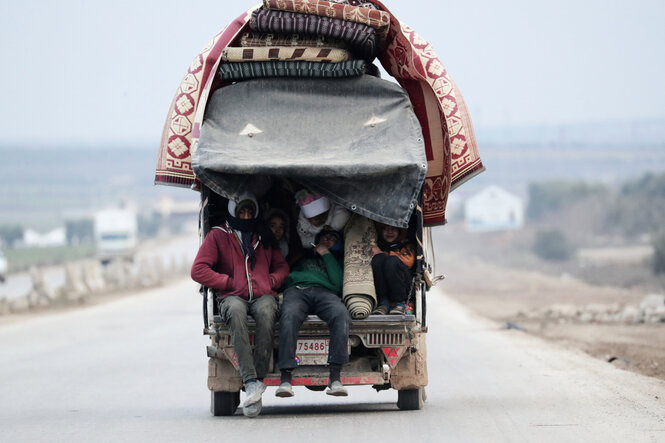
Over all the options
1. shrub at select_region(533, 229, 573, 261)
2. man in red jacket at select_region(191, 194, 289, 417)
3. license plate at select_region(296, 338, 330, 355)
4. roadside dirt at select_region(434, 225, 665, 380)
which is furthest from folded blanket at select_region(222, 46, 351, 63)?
shrub at select_region(533, 229, 573, 261)

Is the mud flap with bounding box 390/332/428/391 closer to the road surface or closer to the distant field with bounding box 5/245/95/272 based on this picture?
the road surface

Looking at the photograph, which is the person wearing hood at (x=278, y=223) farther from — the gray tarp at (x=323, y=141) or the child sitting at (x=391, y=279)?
the child sitting at (x=391, y=279)

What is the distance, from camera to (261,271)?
10430 millimetres

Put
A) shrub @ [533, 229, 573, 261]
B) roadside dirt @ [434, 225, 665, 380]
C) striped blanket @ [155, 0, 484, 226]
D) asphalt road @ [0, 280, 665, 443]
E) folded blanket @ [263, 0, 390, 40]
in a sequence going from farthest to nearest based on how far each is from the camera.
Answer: shrub @ [533, 229, 573, 261], roadside dirt @ [434, 225, 665, 380], striped blanket @ [155, 0, 484, 226], folded blanket @ [263, 0, 390, 40], asphalt road @ [0, 280, 665, 443]

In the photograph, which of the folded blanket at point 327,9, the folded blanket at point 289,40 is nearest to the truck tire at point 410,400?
the folded blanket at point 289,40

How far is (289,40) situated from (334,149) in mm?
1140

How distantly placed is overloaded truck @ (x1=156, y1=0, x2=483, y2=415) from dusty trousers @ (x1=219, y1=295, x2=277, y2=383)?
0.59ft

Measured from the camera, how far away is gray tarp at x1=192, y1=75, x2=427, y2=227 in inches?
395

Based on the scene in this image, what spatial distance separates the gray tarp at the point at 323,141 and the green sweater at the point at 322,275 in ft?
2.08

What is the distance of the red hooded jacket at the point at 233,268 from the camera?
10.2m

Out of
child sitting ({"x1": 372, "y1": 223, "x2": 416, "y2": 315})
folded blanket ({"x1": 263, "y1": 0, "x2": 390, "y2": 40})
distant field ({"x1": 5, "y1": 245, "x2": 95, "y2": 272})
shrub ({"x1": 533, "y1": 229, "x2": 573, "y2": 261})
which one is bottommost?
distant field ({"x1": 5, "y1": 245, "x2": 95, "y2": 272})

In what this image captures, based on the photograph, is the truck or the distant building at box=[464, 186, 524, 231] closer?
the distant building at box=[464, 186, 524, 231]

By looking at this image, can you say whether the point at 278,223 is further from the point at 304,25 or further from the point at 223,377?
the point at 304,25

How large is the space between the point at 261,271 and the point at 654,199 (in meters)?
91.8
